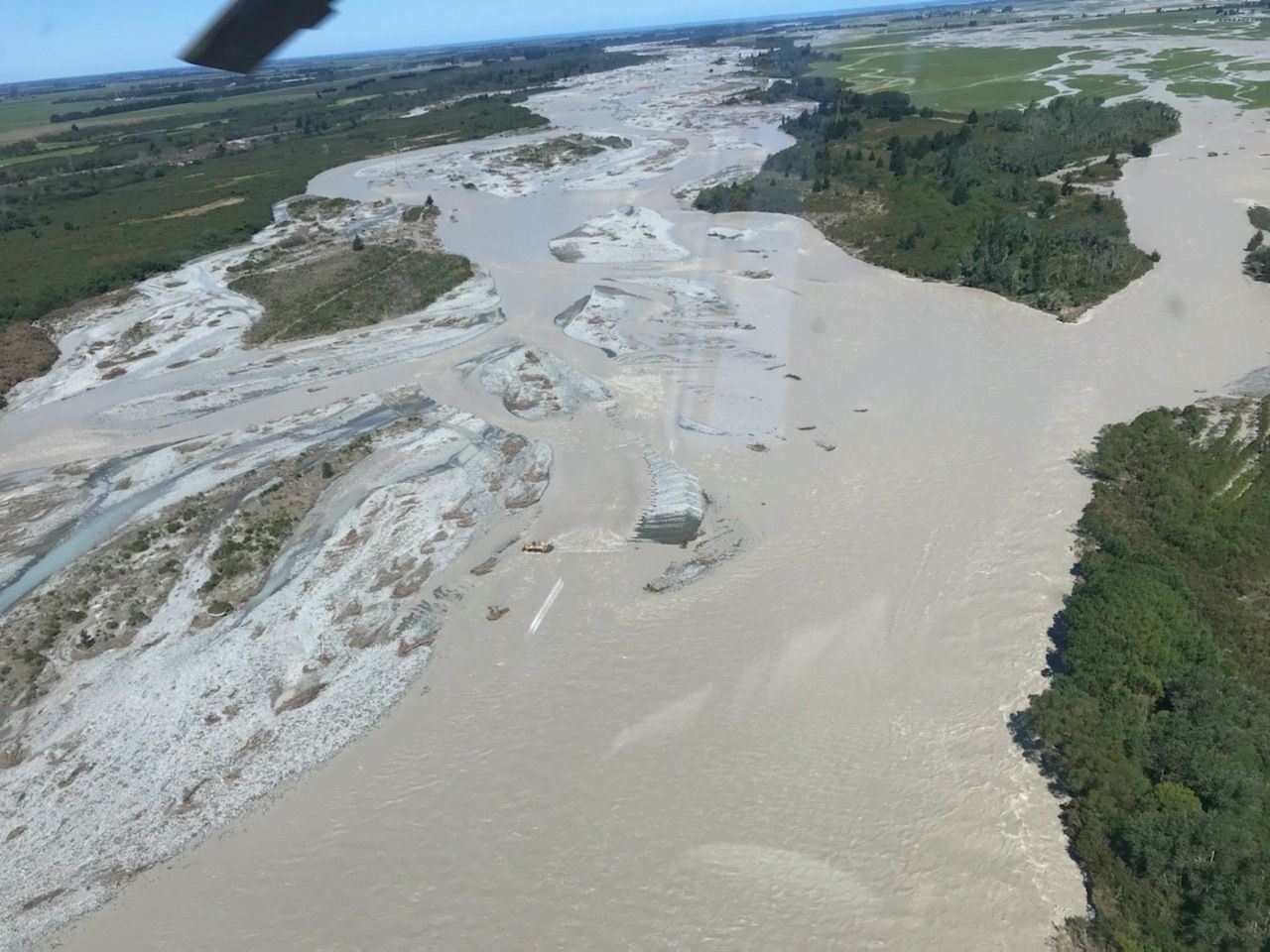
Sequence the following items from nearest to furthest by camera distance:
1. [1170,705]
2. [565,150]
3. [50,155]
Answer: [1170,705], [565,150], [50,155]

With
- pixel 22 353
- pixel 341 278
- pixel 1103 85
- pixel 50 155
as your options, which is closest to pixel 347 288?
pixel 341 278

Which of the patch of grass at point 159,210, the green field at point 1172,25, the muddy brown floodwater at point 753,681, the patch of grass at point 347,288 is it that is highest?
the green field at point 1172,25

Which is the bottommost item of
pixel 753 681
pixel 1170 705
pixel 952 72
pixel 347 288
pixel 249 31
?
pixel 753 681

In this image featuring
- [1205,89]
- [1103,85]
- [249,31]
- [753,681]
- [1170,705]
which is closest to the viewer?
[249,31]

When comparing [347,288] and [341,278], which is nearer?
[347,288]

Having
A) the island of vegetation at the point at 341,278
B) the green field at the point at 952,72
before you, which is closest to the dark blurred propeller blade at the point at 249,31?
the island of vegetation at the point at 341,278

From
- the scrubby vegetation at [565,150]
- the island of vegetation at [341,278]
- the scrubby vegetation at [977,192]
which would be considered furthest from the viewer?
the scrubby vegetation at [565,150]

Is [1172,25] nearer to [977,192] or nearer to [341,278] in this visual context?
[977,192]

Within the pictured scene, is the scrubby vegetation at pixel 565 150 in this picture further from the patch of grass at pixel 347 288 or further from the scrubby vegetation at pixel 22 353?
the scrubby vegetation at pixel 22 353
